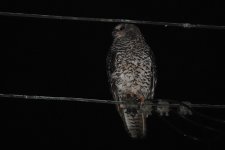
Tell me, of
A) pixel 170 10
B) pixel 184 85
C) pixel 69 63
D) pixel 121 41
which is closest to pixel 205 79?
pixel 184 85

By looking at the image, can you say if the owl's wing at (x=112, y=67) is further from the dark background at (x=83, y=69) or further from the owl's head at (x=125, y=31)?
the dark background at (x=83, y=69)

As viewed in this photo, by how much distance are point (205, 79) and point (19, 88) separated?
3604 millimetres

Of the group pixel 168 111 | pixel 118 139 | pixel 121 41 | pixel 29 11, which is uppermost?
pixel 29 11

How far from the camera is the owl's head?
22.3 feet

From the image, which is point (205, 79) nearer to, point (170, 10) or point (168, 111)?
point (170, 10)

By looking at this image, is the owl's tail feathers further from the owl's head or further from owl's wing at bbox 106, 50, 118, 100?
the owl's head

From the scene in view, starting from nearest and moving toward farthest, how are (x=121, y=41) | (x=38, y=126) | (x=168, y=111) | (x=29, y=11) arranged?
(x=168, y=111) → (x=121, y=41) → (x=29, y=11) → (x=38, y=126)

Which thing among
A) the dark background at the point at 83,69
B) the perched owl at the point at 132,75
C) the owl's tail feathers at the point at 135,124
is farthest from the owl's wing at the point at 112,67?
the dark background at the point at 83,69

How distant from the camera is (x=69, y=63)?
9992 mm

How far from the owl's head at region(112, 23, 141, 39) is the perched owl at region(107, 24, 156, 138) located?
0.03 meters

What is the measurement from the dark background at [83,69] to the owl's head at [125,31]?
8.27 feet

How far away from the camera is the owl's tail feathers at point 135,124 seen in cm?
647

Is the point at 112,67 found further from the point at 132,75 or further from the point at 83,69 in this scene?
the point at 83,69

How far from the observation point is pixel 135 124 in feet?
21.3
